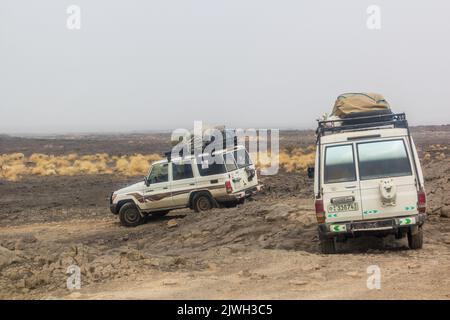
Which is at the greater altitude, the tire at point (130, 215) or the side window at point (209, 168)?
the side window at point (209, 168)

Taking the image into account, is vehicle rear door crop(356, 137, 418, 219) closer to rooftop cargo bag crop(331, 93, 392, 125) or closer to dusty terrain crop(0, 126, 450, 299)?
dusty terrain crop(0, 126, 450, 299)

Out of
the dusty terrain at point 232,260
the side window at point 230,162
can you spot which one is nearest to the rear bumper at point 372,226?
the dusty terrain at point 232,260

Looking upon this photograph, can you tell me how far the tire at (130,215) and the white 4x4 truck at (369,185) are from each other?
8.99 meters

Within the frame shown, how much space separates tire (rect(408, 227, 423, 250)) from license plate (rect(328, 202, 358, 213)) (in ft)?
3.53

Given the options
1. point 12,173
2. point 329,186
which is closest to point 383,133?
point 329,186

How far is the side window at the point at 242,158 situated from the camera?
1692cm

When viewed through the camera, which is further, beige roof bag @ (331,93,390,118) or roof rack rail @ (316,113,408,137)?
beige roof bag @ (331,93,390,118)

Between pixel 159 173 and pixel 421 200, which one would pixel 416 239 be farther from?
pixel 159 173

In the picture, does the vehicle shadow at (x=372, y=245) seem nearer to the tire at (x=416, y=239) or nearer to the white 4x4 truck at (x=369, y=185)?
the tire at (x=416, y=239)

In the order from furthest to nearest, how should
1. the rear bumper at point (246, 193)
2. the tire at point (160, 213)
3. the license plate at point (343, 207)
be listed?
the tire at point (160, 213) < the rear bumper at point (246, 193) < the license plate at point (343, 207)

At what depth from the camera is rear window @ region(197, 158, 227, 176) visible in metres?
16.5

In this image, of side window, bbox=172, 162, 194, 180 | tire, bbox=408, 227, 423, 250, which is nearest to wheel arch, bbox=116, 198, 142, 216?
side window, bbox=172, 162, 194, 180

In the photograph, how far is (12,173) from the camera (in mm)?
37156

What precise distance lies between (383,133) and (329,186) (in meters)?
1.36
